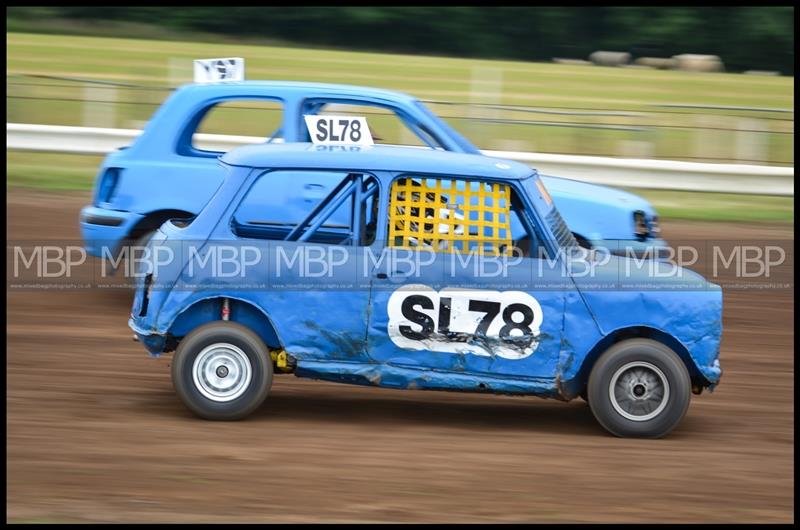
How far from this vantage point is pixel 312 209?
731 cm

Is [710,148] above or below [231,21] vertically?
below

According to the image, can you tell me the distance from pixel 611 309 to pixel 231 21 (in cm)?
2377

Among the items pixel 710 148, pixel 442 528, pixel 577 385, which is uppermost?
pixel 710 148

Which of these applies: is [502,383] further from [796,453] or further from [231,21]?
[231,21]

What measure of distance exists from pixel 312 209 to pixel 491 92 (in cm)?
1440

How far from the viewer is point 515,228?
729cm

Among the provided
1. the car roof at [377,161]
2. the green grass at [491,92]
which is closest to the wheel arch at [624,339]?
the car roof at [377,161]

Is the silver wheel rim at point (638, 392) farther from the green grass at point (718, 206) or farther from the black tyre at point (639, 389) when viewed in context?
the green grass at point (718, 206)

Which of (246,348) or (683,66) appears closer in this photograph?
(246,348)

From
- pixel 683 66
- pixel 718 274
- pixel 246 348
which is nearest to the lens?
pixel 246 348

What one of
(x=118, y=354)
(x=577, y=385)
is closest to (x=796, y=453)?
(x=577, y=385)

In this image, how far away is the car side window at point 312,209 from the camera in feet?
21.3

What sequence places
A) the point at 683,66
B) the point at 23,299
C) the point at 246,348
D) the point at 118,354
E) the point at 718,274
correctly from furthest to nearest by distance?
the point at 683,66, the point at 718,274, the point at 23,299, the point at 118,354, the point at 246,348

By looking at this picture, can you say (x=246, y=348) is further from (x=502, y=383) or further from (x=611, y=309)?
(x=611, y=309)
